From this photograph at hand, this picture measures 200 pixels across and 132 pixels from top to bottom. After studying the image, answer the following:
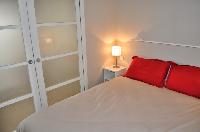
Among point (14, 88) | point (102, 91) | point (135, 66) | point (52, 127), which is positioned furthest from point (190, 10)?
point (14, 88)

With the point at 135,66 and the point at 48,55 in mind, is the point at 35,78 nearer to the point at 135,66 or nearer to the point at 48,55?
the point at 48,55

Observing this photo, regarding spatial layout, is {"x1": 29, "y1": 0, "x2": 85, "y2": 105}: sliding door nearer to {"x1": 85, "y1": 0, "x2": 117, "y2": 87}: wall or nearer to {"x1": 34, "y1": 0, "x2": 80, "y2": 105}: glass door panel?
{"x1": 34, "y1": 0, "x2": 80, "y2": 105}: glass door panel

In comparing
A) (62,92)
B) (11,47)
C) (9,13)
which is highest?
(9,13)

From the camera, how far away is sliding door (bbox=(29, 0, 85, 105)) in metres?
2.57

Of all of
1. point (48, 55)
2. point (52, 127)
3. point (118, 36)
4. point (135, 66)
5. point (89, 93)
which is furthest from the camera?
point (118, 36)

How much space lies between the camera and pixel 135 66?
3.01 m

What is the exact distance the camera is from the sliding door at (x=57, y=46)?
8.44ft

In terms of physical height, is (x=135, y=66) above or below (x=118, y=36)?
below

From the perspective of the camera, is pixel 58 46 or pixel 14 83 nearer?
pixel 14 83

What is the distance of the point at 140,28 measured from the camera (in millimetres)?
3129

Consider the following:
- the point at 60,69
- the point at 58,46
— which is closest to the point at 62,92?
the point at 60,69

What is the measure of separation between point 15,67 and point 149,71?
174 cm

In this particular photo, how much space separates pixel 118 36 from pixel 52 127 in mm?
2072

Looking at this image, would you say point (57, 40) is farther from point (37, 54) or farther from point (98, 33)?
point (98, 33)
